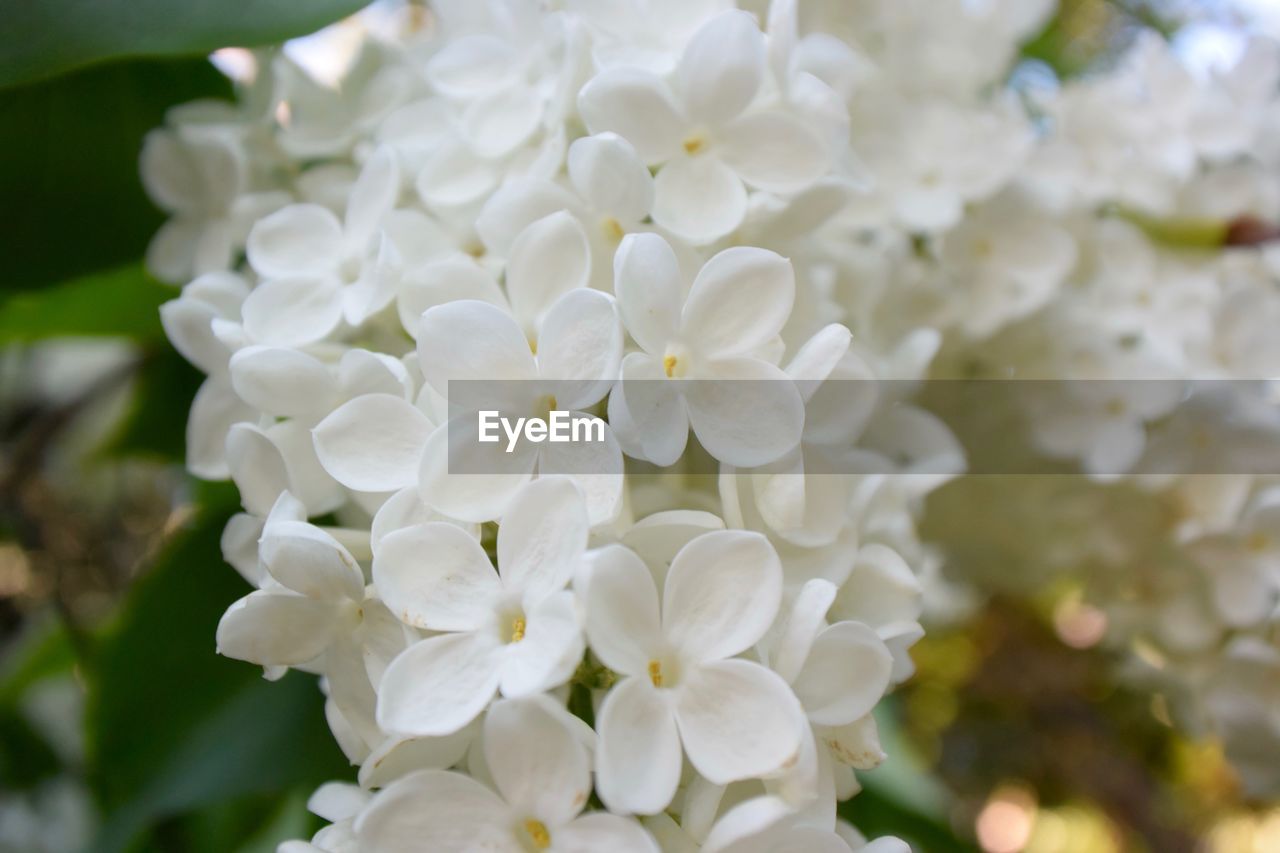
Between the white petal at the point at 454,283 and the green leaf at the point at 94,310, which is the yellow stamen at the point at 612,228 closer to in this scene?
the white petal at the point at 454,283

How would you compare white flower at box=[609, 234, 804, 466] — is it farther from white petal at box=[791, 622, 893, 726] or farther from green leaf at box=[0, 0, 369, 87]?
green leaf at box=[0, 0, 369, 87]

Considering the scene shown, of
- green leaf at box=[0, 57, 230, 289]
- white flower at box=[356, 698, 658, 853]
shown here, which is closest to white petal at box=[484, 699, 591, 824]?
white flower at box=[356, 698, 658, 853]

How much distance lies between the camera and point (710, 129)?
347mm

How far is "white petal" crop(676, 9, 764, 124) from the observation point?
0.33 metres

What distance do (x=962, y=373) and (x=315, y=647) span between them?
404 mm

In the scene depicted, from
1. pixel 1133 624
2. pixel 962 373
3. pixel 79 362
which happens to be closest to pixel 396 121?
pixel 962 373

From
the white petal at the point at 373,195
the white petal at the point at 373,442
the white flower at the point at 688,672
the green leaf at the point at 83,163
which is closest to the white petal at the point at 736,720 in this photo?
the white flower at the point at 688,672

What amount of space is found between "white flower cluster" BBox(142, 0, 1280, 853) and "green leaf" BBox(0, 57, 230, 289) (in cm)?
4

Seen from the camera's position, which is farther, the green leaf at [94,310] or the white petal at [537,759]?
the green leaf at [94,310]

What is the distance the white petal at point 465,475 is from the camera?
0.27 metres

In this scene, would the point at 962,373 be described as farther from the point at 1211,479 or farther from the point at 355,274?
the point at 355,274

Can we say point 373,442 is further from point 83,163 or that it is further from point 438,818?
point 83,163

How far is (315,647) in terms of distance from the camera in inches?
11.5

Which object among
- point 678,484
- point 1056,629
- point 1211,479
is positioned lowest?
point 1056,629
